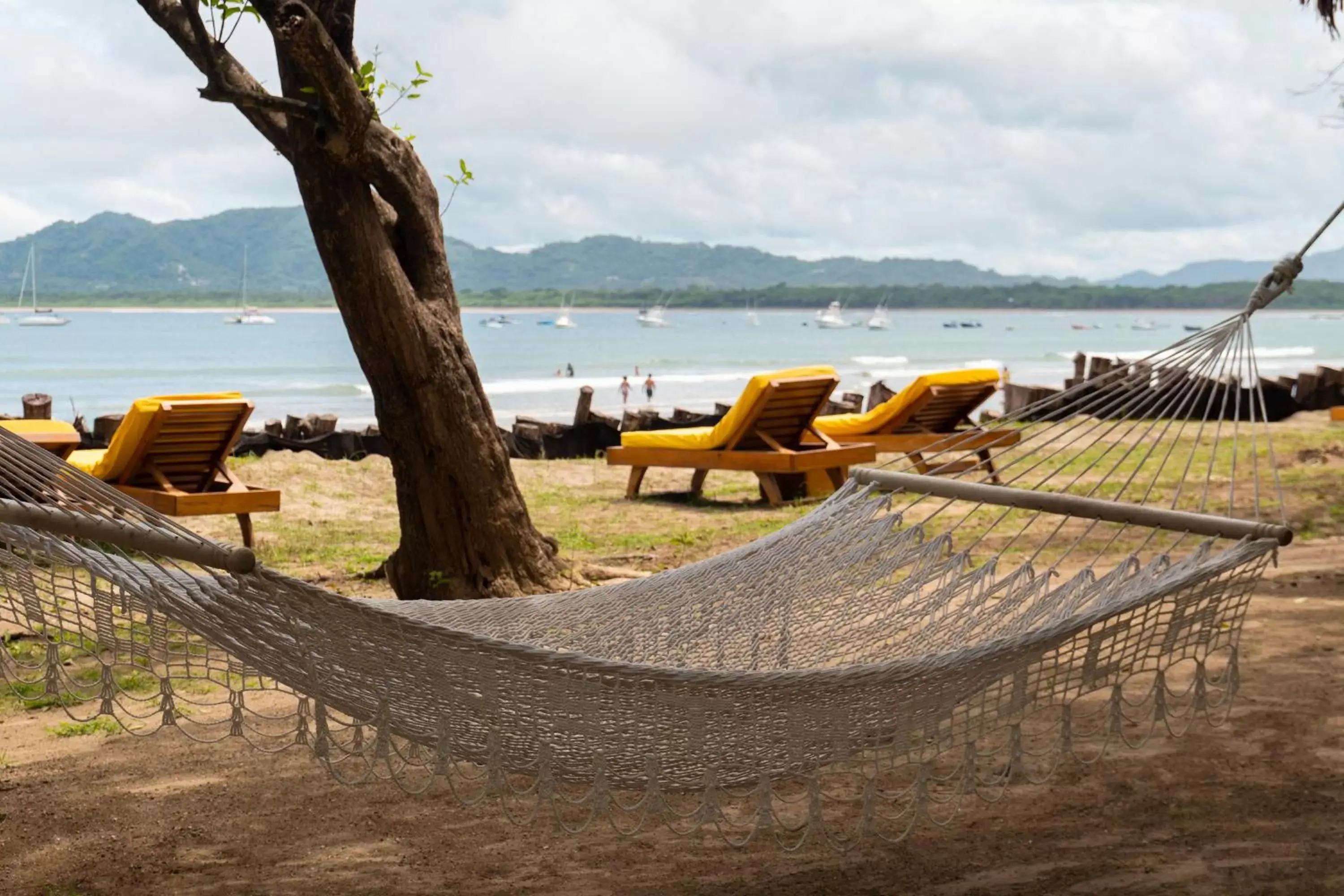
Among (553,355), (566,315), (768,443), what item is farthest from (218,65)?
(566,315)

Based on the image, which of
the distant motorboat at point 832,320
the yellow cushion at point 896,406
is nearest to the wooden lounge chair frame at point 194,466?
the yellow cushion at point 896,406

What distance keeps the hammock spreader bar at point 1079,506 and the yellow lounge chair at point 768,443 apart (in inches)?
110

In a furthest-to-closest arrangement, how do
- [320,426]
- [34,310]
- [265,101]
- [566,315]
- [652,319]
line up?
[566,315] → [652,319] → [34,310] → [320,426] → [265,101]

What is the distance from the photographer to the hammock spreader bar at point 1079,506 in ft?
7.06

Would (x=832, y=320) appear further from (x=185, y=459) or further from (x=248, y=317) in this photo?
(x=185, y=459)

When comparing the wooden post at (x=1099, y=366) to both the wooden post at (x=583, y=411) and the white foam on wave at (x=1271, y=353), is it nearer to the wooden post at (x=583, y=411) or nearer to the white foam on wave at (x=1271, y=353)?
the wooden post at (x=583, y=411)

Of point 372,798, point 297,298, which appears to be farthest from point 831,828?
point 297,298

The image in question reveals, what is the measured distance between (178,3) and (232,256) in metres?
58.3

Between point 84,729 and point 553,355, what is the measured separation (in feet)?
104

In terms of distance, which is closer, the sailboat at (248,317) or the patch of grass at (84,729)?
the patch of grass at (84,729)

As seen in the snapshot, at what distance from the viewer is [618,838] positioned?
2.11 meters

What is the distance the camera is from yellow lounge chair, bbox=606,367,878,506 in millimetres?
5633

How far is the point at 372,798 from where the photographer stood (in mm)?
2293

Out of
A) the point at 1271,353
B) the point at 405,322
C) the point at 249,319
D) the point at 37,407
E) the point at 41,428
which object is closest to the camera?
the point at 405,322
